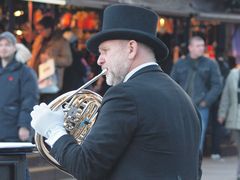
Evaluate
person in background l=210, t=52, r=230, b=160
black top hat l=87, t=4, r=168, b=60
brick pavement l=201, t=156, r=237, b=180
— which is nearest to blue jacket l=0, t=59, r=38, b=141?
brick pavement l=201, t=156, r=237, b=180

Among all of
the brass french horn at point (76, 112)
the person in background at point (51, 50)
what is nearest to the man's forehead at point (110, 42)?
the brass french horn at point (76, 112)

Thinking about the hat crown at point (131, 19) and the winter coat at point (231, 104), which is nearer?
the hat crown at point (131, 19)

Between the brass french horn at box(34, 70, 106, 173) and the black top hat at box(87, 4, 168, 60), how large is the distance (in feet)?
0.89

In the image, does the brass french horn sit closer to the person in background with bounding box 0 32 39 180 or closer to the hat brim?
the hat brim

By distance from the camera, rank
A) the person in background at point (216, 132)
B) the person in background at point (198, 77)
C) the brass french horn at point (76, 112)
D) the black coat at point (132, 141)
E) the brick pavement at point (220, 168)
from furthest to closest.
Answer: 1. the person in background at point (216, 132)
2. the person in background at point (198, 77)
3. the brick pavement at point (220, 168)
4. the brass french horn at point (76, 112)
5. the black coat at point (132, 141)

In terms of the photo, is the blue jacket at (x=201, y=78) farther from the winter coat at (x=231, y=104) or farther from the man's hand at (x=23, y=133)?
the man's hand at (x=23, y=133)

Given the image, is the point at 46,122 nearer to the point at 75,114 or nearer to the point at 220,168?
the point at 75,114

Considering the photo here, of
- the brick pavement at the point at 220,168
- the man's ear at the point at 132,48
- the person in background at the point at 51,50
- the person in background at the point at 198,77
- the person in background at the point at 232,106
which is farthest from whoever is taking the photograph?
the person in background at the point at 198,77

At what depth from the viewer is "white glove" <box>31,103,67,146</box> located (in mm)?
3967

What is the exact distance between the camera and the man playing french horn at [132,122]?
3.77 m

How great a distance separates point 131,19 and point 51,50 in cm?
751

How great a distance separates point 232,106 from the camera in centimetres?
1148

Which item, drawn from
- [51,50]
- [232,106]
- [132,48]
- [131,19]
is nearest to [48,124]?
[132,48]

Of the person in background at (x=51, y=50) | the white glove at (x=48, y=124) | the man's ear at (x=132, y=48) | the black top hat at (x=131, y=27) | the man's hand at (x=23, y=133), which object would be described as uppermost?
the black top hat at (x=131, y=27)
